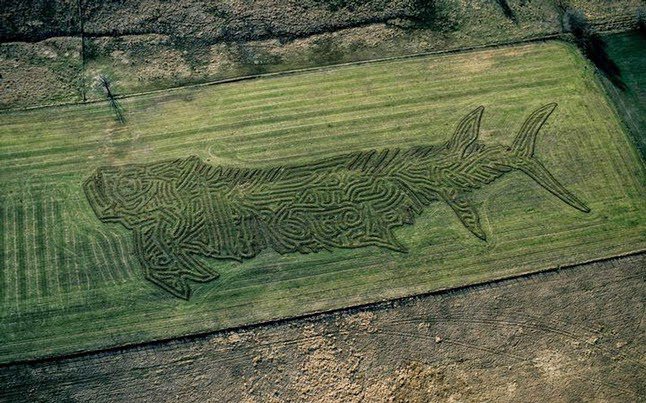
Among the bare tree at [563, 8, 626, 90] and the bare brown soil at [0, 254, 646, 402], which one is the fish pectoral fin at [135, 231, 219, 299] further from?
the bare tree at [563, 8, 626, 90]

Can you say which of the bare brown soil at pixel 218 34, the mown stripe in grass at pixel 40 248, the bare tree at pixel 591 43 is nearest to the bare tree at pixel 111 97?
the bare brown soil at pixel 218 34

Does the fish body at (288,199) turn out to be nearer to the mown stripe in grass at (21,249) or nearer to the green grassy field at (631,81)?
the mown stripe in grass at (21,249)

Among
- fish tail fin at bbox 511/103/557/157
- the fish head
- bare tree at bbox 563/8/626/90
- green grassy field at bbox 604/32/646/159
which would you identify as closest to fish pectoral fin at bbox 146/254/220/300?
the fish head

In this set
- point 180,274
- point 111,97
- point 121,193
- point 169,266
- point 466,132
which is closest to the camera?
point 180,274

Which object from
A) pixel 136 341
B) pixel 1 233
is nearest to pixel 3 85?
pixel 1 233

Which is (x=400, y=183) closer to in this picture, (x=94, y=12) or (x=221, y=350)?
(x=221, y=350)

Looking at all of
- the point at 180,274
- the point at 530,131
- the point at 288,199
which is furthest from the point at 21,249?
A: the point at 530,131

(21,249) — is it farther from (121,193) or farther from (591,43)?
(591,43)
